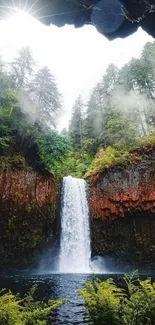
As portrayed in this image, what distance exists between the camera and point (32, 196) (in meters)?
21.2

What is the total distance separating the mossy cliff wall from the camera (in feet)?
64.3

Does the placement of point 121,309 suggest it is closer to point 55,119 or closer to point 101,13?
point 101,13

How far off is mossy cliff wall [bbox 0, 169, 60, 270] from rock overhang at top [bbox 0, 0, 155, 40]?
1608 centimetres

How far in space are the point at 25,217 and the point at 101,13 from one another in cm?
1789

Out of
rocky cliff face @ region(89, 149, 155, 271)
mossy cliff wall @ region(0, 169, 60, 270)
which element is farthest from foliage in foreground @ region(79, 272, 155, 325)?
rocky cliff face @ region(89, 149, 155, 271)

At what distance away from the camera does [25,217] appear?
811 inches

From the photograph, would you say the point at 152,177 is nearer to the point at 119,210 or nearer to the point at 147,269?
the point at 119,210

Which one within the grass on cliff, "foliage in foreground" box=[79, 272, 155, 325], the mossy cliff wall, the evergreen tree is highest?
the evergreen tree

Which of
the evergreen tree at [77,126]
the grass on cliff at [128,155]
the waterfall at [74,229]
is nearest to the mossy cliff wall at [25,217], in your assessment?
the waterfall at [74,229]

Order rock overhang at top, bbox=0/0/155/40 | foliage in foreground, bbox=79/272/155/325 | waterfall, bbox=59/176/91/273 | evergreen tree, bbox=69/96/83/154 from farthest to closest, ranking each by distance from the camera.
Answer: evergreen tree, bbox=69/96/83/154 < waterfall, bbox=59/176/91/273 < rock overhang at top, bbox=0/0/155/40 < foliage in foreground, bbox=79/272/155/325

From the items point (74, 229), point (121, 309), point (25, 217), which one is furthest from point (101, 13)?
point (74, 229)

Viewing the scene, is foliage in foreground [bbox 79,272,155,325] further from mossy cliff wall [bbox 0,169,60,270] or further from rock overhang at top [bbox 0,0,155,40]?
mossy cliff wall [bbox 0,169,60,270]

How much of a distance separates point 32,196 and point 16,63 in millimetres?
13799

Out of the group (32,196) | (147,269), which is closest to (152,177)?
(147,269)
